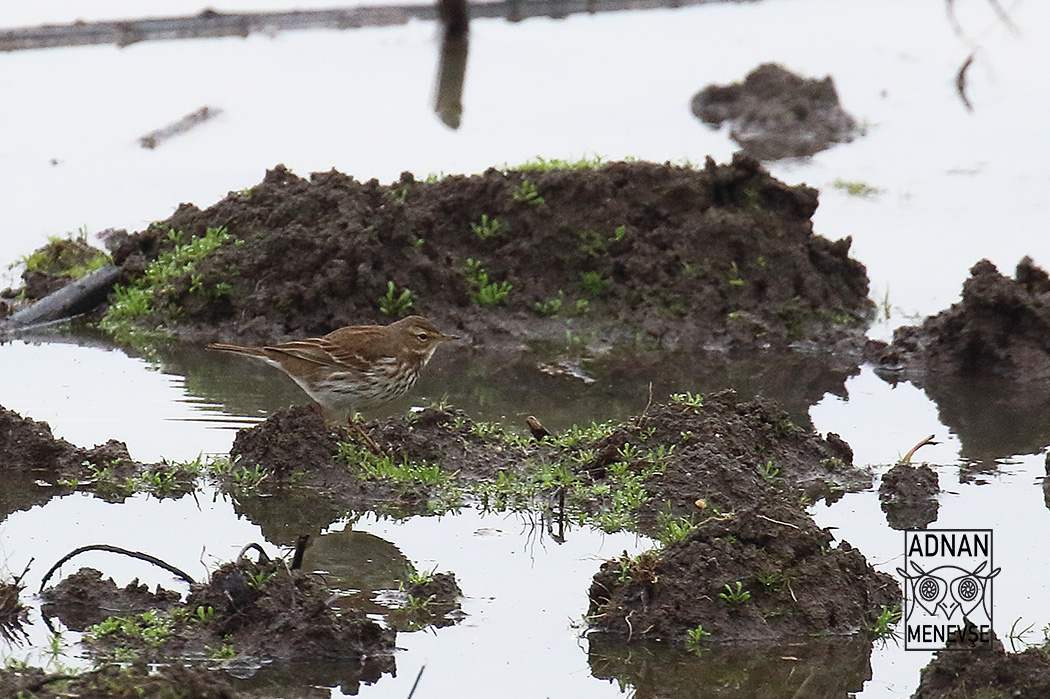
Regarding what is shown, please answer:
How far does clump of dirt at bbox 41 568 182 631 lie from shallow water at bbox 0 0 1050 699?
0.85ft

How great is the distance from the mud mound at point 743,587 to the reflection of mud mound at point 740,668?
0.31ft

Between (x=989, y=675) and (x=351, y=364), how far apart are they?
4996mm

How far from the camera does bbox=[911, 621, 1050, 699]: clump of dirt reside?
6.31 meters

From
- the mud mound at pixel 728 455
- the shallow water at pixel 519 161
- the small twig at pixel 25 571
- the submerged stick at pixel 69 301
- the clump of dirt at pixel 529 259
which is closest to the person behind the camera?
the small twig at pixel 25 571

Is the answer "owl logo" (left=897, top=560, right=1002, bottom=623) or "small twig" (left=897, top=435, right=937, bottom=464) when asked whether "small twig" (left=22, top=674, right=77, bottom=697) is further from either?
"small twig" (left=897, top=435, right=937, bottom=464)

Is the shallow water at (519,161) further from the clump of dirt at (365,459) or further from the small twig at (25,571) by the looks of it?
the clump of dirt at (365,459)

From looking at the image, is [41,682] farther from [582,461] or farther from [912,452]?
[912,452]

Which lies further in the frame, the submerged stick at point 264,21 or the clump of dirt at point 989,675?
the submerged stick at point 264,21

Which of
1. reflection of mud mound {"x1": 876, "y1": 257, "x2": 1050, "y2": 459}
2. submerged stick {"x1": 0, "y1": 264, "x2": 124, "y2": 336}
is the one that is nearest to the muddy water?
reflection of mud mound {"x1": 876, "y1": 257, "x2": 1050, "y2": 459}

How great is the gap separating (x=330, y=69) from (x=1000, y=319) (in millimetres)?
13392

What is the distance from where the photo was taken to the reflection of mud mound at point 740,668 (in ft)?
23.0

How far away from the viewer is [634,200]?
14016 millimetres

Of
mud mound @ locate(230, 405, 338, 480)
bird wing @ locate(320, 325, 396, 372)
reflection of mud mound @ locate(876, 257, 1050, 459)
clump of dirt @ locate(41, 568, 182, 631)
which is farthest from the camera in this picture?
reflection of mud mound @ locate(876, 257, 1050, 459)

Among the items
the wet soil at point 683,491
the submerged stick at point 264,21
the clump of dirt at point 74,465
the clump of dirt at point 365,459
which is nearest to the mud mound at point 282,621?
the wet soil at point 683,491
